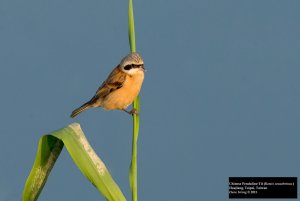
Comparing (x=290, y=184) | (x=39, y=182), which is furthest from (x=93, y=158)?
(x=290, y=184)

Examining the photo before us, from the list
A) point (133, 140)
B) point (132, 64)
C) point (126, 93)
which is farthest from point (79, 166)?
point (126, 93)

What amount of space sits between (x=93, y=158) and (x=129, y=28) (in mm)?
696

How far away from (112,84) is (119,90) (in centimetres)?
12

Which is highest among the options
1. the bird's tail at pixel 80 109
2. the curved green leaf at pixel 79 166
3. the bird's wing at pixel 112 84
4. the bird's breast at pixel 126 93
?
the bird's wing at pixel 112 84

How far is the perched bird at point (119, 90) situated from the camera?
13.3 feet

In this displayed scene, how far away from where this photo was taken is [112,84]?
14.0ft

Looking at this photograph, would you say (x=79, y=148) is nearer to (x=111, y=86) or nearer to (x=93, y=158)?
(x=93, y=158)

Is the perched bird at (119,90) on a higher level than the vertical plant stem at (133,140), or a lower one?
higher

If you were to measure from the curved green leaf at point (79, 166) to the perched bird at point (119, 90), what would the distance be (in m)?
1.19

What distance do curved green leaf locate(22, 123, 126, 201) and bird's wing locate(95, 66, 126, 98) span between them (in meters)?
1.42

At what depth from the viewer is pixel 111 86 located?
4.29 meters

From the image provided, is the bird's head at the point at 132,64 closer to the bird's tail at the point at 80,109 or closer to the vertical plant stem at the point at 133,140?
the bird's tail at the point at 80,109

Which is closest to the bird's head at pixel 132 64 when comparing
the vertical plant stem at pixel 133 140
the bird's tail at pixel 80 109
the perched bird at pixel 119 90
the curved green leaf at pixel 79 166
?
the perched bird at pixel 119 90

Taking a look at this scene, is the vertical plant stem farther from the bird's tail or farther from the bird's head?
the bird's tail
